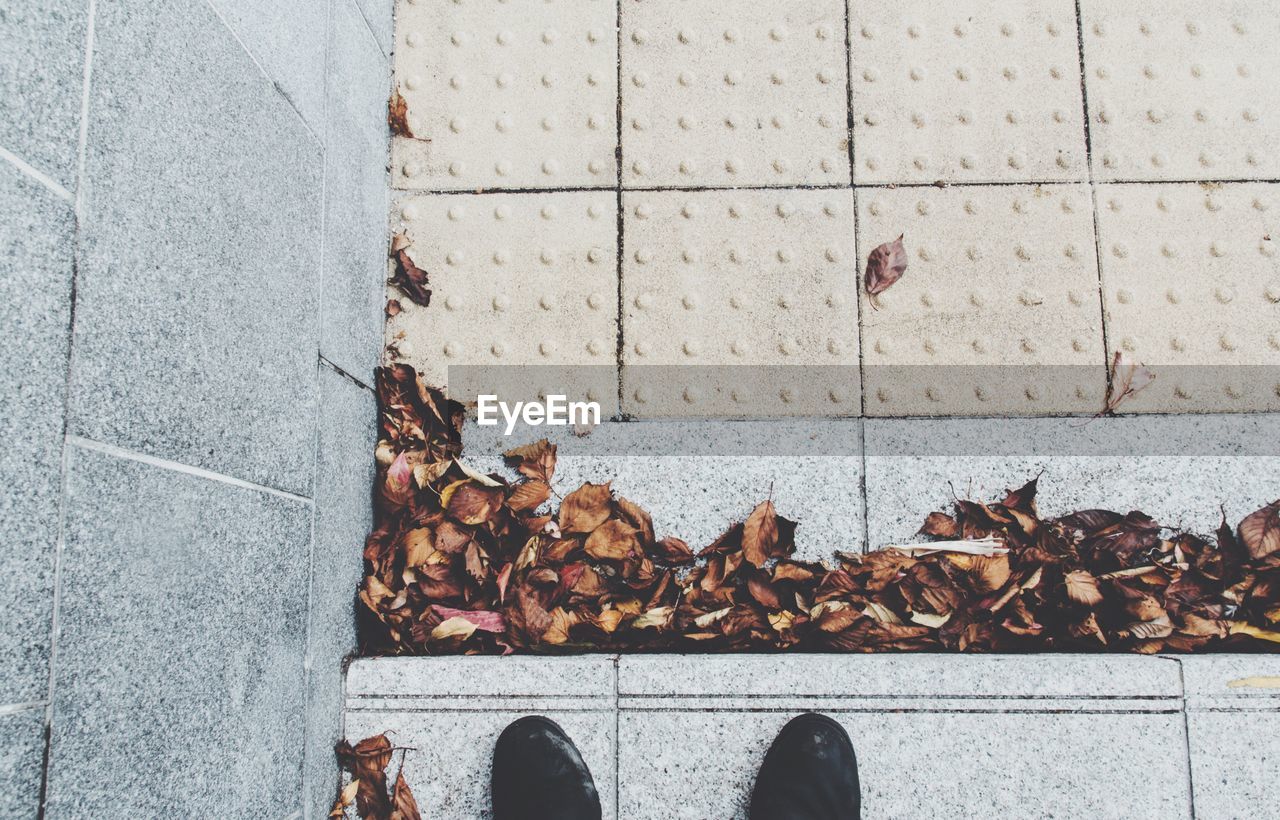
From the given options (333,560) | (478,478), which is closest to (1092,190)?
(478,478)

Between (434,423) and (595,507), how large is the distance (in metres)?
0.57

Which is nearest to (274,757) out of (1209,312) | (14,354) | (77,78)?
(14,354)

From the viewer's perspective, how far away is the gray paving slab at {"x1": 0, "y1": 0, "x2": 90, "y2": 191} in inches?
46.3

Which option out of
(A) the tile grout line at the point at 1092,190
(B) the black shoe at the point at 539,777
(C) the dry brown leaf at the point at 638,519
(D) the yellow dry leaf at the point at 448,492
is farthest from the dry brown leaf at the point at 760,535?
(A) the tile grout line at the point at 1092,190

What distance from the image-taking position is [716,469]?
2.51m

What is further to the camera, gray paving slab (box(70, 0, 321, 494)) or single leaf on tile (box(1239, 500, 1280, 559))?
single leaf on tile (box(1239, 500, 1280, 559))

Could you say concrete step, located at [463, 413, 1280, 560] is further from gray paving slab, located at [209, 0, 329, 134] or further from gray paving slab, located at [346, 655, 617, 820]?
gray paving slab, located at [209, 0, 329, 134]

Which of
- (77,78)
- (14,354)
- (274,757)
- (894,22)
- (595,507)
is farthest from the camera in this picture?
(894,22)

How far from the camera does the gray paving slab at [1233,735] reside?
2.10 m

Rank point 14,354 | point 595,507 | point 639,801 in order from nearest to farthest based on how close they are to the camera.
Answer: point 14,354 < point 639,801 < point 595,507

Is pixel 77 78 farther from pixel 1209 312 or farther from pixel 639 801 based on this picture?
pixel 1209 312

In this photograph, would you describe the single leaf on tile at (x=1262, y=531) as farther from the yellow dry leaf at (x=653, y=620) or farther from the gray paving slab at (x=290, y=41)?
the gray paving slab at (x=290, y=41)

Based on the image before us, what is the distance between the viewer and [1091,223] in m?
2.62

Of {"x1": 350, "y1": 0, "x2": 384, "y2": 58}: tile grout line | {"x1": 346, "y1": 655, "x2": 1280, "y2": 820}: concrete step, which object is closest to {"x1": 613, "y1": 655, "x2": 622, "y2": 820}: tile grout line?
{"x1": 346, "y1": 655, "x2": 1280, "y2": 820}: concrete step
